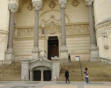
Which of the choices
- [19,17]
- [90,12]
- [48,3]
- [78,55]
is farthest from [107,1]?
[19,17]

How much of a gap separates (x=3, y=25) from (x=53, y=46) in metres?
9.04

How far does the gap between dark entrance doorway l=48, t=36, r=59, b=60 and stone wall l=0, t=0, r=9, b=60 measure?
24.5 ft

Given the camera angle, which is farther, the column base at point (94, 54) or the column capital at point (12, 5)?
the column capital at point (12, 5)

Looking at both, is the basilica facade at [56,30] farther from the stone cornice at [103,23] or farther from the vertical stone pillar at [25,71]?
the vertical stone pillar at [25,71]

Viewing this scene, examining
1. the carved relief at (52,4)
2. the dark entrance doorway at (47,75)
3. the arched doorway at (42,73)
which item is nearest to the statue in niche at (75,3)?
the carved relief at (52,4)

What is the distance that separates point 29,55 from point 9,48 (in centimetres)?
403

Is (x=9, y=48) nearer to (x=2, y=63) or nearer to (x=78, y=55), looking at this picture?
(x=2, y=63)

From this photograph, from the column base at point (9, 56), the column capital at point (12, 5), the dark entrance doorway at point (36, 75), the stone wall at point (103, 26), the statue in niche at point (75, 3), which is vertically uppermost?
the statue in niche at point (75, 3)

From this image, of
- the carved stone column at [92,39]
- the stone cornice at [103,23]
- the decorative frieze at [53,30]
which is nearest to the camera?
the stone cornice at [103,23]

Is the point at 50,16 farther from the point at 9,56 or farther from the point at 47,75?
the point at 47,75

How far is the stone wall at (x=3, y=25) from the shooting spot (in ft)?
67.8

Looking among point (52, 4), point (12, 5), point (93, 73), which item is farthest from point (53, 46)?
point (93, 73)

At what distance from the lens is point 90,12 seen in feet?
68.1

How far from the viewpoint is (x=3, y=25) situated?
841 inches
